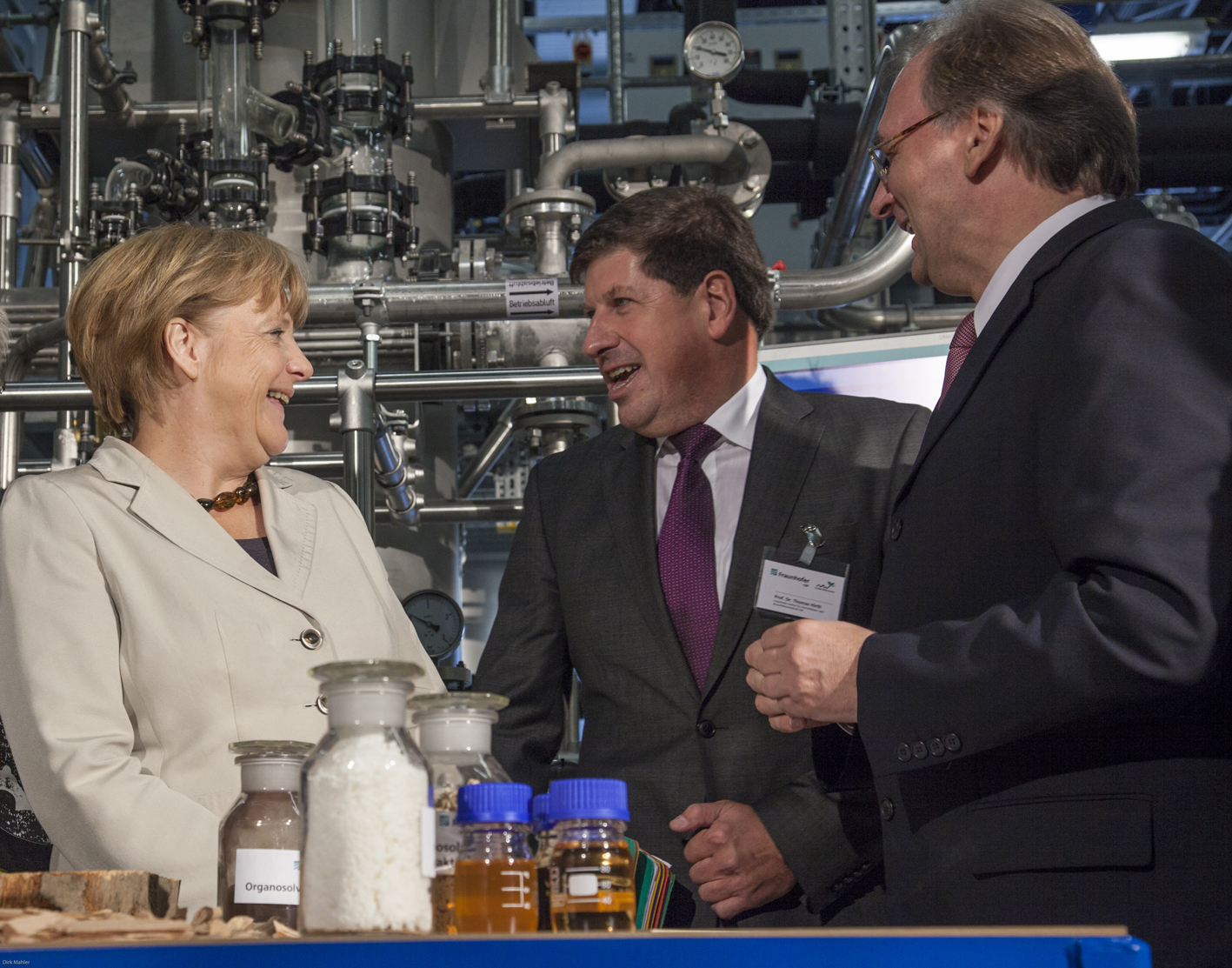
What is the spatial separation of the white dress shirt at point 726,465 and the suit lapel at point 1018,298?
1.88ft

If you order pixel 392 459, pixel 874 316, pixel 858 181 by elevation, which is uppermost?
pixel 858 181

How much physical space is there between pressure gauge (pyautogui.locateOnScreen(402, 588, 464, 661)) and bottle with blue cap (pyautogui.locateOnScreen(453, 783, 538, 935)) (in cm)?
261

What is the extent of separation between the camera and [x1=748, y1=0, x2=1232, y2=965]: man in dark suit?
1.04m

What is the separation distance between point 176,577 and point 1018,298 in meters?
0.96

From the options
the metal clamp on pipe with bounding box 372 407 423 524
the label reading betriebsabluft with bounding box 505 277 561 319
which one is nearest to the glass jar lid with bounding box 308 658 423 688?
the metal clamp on pipe with bounding box 372 407 423 524

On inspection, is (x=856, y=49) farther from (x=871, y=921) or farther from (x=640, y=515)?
(x=871, y=921)

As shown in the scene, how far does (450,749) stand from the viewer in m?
0.86

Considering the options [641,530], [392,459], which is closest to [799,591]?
[641,530]

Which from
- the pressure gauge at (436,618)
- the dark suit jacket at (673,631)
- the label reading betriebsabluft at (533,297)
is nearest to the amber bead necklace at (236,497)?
the dark suit jacket at (673,631)

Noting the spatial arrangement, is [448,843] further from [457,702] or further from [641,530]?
[641,530]

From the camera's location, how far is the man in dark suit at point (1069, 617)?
1.04 meters

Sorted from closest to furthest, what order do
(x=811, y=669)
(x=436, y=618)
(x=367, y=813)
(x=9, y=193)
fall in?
1. (x=367, y=813)
2. (x=811, y=669)
3. (x=436, y=618)
4. (x=9, y=193)

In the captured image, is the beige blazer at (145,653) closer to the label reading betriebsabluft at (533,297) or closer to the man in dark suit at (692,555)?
the man in dark suit at (692,555)

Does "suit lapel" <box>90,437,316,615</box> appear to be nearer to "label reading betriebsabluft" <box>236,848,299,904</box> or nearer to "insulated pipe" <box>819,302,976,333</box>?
"label reading betriebsabluft" <box>236,848,299,904</box>
